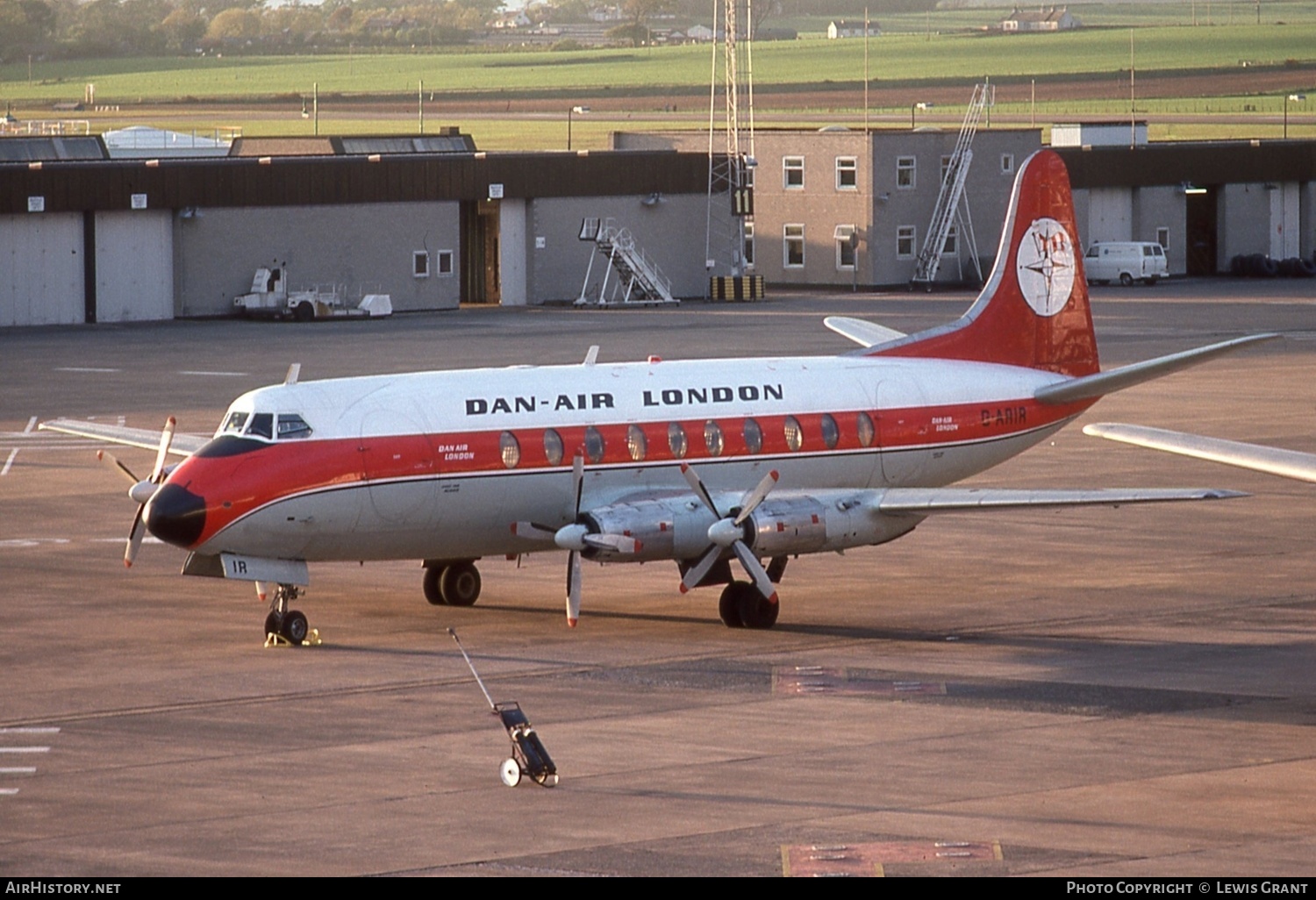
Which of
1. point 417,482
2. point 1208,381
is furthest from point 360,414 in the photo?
point 1208,381

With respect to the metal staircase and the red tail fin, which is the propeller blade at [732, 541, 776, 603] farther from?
the metal staircase

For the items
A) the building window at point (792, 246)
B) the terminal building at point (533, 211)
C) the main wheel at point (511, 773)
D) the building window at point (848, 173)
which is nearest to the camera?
the main wheel at point (511, 773)

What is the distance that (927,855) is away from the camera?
18844 millimetres

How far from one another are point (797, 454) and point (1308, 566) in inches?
381

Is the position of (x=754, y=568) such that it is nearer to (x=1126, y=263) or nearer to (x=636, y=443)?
(x=636, y=443)

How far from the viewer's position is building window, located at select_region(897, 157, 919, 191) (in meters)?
103

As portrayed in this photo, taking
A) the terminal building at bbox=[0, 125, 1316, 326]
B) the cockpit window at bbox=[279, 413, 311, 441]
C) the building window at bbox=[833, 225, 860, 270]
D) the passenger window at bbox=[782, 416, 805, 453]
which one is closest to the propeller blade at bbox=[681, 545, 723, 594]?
the passenger window at bbox=[782, 416, 805, 453]

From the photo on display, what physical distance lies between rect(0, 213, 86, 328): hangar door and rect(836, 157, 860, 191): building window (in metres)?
37.9

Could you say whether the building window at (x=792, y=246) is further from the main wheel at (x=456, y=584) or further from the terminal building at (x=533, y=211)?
the main wheel at (x=456, y=584)

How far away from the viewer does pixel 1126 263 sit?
10469 centimetres

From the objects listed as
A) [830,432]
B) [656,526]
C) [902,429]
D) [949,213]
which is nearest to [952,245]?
[949,213]

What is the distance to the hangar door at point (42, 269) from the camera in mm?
82812

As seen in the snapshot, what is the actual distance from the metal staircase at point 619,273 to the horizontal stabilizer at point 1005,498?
6488 cm

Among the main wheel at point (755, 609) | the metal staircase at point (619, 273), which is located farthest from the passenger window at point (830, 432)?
the metal staircase at point (619, 273)
